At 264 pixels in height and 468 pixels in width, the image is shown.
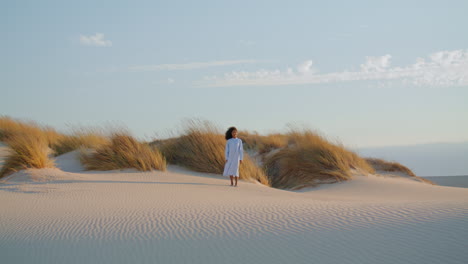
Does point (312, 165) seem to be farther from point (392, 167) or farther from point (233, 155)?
point (392, 167)

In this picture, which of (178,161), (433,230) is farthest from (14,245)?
(178,161)

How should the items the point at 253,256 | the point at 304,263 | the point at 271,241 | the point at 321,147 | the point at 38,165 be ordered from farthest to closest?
1. the point at 321,147
2. the point at 38,165
3. the point at 271,241
4. the point at 253,256
5. the point at 304,263

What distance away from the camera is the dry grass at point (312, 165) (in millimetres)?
13031

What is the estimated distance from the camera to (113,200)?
7984mm

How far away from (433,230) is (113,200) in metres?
5.65

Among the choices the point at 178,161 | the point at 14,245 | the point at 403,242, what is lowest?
the point at 14,245

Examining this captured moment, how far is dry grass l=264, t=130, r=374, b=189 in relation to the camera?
13.0 metres

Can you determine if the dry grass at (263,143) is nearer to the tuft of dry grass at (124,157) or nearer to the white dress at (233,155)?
the tuft of dry grass at (124,157)

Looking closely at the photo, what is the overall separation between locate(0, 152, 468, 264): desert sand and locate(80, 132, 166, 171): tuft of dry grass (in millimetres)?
4000

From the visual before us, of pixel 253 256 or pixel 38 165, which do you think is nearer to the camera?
pixel 253 256

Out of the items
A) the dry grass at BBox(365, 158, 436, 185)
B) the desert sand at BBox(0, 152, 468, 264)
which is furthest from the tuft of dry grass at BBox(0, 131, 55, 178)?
the dry grass at BBox(365, 158, 436, 185)

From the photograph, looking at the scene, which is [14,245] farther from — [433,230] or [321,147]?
[321,147]

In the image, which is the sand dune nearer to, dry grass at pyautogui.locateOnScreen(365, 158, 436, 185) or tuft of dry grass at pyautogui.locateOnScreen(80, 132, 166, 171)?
dry grass at pyautogui.locateOnScreen(365, 158, 436, 185)

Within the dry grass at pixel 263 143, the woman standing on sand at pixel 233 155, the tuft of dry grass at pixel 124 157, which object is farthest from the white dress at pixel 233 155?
the dry grass at pixel 263 143
